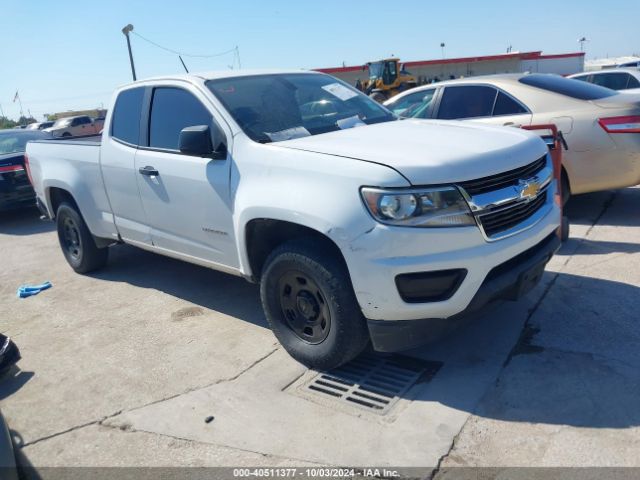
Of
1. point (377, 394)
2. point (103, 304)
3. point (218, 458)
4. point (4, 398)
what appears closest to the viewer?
point (218, 458)

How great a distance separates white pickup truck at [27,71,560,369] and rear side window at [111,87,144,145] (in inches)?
0.9

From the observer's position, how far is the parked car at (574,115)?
18.7 ft

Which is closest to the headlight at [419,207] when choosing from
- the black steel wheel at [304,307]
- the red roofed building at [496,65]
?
the black steel wheel at [304,307]

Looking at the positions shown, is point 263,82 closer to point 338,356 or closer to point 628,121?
point 338,356

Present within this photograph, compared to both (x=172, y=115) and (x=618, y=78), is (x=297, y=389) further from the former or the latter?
(x=618, y=78)

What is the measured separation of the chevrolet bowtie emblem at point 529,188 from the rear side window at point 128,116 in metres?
3.15

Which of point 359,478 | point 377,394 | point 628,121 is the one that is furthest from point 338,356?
point 628,121

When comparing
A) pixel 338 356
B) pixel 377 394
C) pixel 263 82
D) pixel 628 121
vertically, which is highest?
pixel 263 82

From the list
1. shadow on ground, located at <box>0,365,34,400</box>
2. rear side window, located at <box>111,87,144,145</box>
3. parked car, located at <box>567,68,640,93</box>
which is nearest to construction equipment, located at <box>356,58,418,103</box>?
parked car, located at <box>567,68,640,93</box>

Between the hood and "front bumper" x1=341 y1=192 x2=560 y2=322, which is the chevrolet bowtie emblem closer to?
the hood

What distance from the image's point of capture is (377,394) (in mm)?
3293

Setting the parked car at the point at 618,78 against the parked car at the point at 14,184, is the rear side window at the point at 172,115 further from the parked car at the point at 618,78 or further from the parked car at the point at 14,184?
the parked car at the point at 618,78

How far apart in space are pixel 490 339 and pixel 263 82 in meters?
2.57

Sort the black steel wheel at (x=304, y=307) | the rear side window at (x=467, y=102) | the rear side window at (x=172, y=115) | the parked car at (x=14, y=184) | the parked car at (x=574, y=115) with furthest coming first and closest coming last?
the parked car at (x=14, y=184), the rear side window at (x=467, y=102), the parked car at (x=574, y=115), the rear side window at (x=172, y=115), the black steel wheel at (x=304, y=307)
